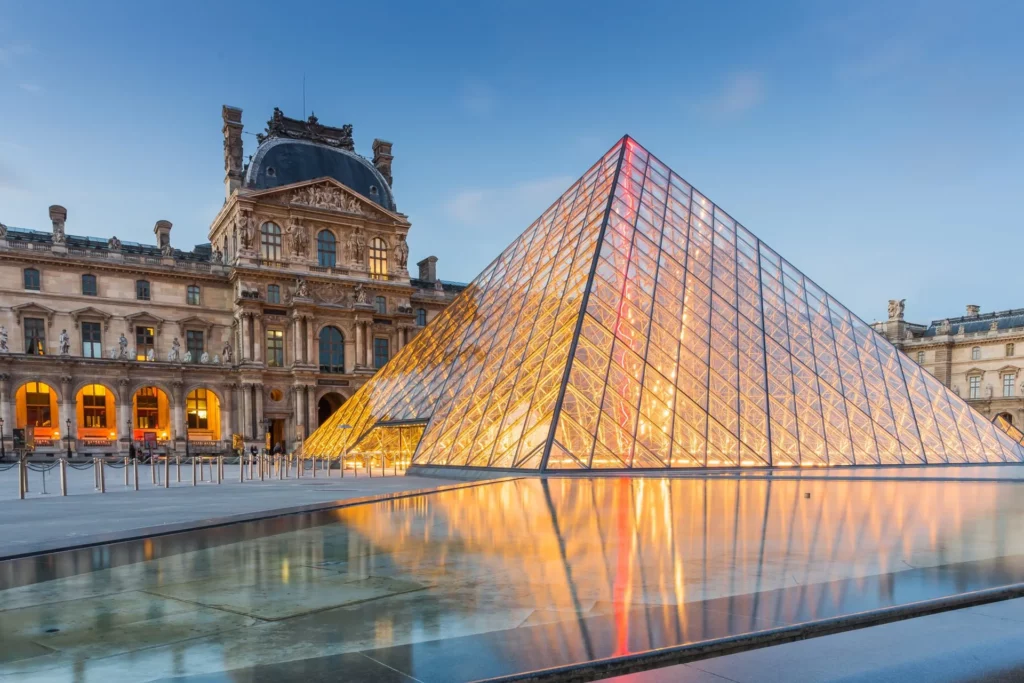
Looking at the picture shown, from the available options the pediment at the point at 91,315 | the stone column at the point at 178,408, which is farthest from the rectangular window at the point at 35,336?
the stone column at the point at 178,408

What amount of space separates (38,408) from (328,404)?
16.6 meters

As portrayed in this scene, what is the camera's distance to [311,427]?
139 feet

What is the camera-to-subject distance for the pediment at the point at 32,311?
37469mm

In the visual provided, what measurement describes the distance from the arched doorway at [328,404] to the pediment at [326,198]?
12474 millimetres

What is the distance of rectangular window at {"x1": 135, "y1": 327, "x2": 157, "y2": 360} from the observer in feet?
134

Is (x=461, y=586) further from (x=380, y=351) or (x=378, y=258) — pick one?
(x=378, y=258)

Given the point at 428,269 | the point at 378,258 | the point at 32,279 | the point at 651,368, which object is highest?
the point at 428,269

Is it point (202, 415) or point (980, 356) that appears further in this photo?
point (980, 356)

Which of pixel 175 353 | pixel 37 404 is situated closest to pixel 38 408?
pixel 37 404

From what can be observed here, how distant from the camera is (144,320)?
41.0m

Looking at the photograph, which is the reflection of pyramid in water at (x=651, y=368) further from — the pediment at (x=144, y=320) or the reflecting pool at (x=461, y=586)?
the pediment at (x=144, y=320)

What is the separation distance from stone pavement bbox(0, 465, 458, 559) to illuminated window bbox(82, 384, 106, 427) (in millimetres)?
27018

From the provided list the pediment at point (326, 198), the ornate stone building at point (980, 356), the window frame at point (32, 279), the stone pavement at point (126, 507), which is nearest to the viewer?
the stone pavement at point (126, 507)

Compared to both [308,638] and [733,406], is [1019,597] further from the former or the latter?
[733,406]
